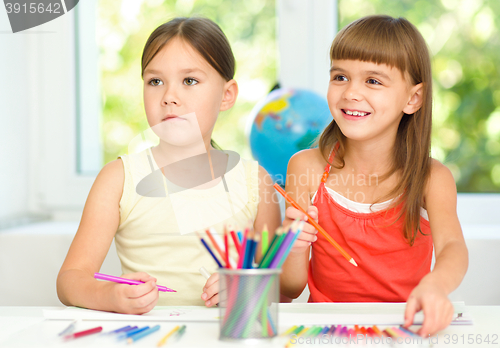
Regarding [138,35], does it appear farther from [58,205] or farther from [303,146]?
[303,146]

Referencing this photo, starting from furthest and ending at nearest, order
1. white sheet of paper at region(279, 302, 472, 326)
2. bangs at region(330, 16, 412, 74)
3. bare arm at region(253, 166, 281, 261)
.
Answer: bare arm at region(253, 166, 281, 261) → bangs at region(330, 16, 412, 74) → white sheet of paper at region(279, 302, 472, 326)

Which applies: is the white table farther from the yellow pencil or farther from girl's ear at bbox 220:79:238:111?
girl's ear at bbox 220:79:238:111

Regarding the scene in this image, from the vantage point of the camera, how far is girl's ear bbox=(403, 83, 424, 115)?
2.87ft

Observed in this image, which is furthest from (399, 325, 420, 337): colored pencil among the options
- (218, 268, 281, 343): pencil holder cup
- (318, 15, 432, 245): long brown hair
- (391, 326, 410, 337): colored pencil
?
(318, 15, 432, 245): long brown hair

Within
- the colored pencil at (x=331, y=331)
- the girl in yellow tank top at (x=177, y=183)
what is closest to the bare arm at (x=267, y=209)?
the girl in yellow tank top at (x=177, y=183)

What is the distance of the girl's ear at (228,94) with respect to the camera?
959 millimetres

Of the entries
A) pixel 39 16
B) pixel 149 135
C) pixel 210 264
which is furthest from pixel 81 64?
pixel 210 264

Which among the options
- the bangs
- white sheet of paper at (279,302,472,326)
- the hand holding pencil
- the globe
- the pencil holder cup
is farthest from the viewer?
the globe

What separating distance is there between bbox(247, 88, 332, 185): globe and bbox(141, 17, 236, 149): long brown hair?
0.78ft

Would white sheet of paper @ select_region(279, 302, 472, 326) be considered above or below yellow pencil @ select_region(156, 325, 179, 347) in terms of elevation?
below

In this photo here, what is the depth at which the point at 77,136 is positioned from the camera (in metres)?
1.53

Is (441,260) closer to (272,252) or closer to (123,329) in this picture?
(272,252)

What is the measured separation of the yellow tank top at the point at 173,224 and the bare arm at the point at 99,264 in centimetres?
3

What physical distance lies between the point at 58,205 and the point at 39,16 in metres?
0.61
